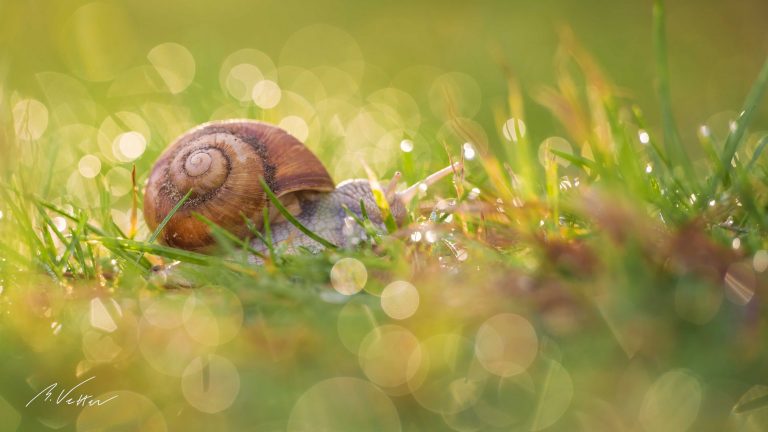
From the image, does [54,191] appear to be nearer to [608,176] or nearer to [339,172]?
[339,172]

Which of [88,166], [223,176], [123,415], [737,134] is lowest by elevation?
[88,166]

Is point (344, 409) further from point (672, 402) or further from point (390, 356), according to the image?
point (672, 402)

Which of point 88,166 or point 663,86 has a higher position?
point 663,86

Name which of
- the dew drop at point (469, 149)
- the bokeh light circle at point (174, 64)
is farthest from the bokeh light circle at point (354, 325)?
the bokeh light circle at point (174, 64)

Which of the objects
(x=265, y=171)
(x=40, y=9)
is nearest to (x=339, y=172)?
(x=265, y=171)

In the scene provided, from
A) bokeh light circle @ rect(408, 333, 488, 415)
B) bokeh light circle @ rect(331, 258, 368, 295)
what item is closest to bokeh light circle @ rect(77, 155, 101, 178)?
bokeh light circle @ rect(331, 258, 368, 295)

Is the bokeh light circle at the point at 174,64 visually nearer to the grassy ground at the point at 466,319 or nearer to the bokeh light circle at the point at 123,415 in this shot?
the grassy ground at the point at 466,319

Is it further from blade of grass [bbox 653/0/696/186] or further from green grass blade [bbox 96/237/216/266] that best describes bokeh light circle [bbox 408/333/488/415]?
blade of grass [bbox 653/0/696/186]

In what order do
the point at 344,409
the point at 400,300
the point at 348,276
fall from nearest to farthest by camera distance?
the point at 344,409 < the point at 400,300 < the point at 348,276
